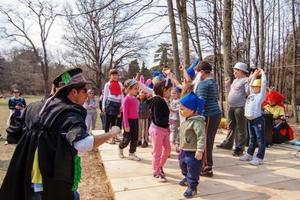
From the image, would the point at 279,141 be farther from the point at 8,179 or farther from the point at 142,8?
the point at 8,179

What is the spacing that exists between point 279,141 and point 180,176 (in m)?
3.70

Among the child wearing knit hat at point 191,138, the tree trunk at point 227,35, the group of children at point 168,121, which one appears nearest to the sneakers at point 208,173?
the group of children at point 168,121

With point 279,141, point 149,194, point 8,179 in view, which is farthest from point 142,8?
point 8,179

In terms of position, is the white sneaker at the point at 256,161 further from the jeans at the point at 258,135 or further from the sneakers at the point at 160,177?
the sneakers at the point at 160,177

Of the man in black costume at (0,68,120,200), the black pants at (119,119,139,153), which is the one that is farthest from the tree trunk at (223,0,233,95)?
the man in black costume at (0,68,120,200)

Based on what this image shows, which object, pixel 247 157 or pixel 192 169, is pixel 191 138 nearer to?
pixel 192 169

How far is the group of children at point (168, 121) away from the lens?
422 cm

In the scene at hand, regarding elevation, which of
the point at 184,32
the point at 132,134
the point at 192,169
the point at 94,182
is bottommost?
the point at 94,182

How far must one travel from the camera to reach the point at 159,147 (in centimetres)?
492

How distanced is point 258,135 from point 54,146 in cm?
405

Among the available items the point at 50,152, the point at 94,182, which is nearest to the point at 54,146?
the point at 50,152

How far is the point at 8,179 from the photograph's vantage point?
2.73m

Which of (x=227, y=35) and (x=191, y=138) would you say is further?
(x=227, y=35)

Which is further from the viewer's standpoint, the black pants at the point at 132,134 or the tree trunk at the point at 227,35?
the tree trunk at the point at 227,35
